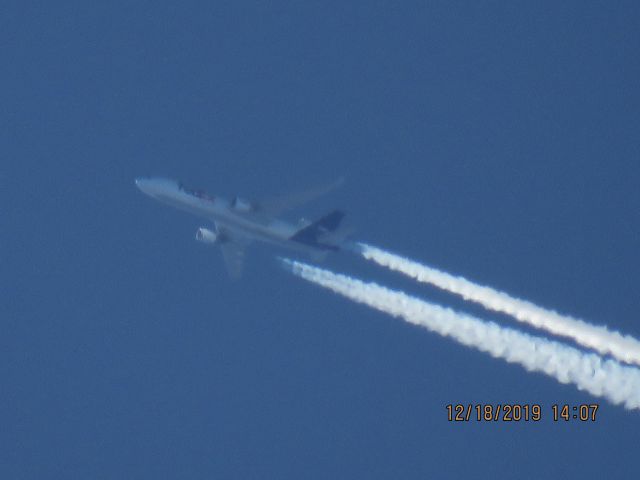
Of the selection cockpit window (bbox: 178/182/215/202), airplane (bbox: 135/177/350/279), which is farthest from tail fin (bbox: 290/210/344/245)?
cockpit window (bbox: 178/182/215/202)

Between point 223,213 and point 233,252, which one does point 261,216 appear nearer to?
point 223,213

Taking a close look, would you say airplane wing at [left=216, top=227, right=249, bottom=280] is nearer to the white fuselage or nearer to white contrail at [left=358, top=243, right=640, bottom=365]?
the white fuselage

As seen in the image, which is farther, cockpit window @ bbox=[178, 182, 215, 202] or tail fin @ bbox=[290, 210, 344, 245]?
cockpit window @ bbox=[178, 182, 215, 202]

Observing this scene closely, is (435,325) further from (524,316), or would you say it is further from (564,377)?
(564,377)

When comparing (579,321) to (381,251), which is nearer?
(579,321)

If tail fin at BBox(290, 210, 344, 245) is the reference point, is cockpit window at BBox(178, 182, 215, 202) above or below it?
above

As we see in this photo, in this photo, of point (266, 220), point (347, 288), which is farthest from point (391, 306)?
point (266, 220)
